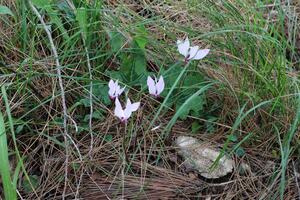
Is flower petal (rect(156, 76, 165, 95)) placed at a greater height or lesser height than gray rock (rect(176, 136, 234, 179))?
greater

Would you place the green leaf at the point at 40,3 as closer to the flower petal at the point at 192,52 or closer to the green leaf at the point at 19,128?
the green leaf at the point at 19,128

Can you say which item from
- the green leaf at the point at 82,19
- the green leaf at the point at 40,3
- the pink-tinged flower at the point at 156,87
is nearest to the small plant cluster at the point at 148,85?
the pink-tinged flower at the point at 156,87

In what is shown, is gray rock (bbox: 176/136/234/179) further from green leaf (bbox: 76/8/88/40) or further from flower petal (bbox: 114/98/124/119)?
green leaf (bbox: 76/8/88/40)

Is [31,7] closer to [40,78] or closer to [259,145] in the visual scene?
[40,78]

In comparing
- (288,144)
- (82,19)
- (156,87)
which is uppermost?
(82,19)

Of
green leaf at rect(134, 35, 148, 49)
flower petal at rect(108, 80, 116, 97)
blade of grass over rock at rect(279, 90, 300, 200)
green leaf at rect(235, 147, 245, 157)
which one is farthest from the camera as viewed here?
green leaf at rect(134, 35, 148, 49)

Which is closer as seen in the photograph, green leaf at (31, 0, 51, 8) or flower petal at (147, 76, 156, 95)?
flower petal at (147, 76, 156, 95)

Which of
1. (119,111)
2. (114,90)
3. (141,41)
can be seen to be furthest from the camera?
(141,41)

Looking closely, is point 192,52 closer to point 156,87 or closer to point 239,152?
point 156,87

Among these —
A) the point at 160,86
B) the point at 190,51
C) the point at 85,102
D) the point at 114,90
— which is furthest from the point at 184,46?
the point at 85,102

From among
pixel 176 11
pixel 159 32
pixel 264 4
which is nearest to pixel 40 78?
pixel 159 32

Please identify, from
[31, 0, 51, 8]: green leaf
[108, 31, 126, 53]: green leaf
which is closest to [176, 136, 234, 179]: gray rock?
[108, 31, 126, 53]: green leaf
